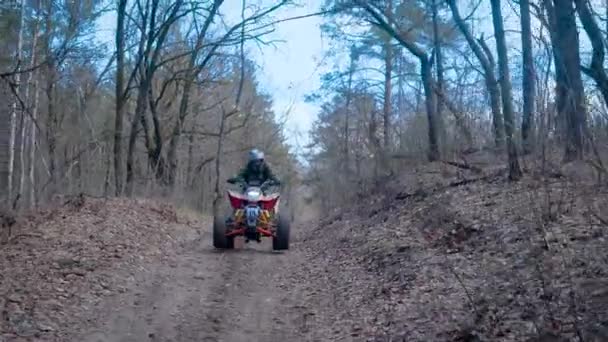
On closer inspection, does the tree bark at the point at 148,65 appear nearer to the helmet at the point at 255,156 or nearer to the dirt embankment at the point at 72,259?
the dirt embankment at the point at 72,259

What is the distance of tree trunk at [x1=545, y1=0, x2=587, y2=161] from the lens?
8.55 m

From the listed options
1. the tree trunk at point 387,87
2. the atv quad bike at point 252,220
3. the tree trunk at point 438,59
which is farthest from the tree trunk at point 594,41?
the tree trunk at point 387,87

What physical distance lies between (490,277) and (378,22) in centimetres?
1514

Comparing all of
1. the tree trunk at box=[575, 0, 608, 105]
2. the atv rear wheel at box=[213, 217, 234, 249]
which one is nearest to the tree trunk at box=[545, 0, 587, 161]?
the tree trunk at box=[575, 0, 608, 105]

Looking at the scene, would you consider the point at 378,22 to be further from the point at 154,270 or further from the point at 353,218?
the point at 154,270

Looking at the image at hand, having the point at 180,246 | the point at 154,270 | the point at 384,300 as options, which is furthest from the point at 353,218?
the point at 384,300

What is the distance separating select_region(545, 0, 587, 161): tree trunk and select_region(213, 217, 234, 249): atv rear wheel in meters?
6.73

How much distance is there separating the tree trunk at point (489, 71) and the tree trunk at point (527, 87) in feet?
7.07

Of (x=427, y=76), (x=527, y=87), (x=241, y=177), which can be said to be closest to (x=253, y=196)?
(x=241, y=177)

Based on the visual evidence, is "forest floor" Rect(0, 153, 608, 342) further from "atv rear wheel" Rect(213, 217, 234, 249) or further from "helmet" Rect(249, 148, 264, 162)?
"helmet" Rect(249, 148, 264, 162)

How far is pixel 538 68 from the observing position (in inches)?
377

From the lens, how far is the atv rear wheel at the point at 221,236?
14.9 metres

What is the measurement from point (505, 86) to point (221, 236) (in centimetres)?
650

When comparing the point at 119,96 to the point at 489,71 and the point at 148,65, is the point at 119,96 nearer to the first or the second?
the point at 148,65
